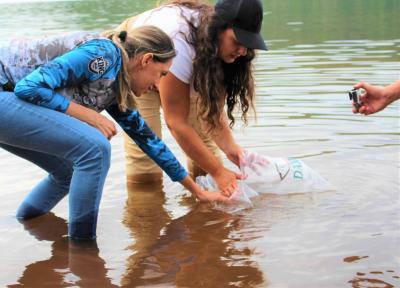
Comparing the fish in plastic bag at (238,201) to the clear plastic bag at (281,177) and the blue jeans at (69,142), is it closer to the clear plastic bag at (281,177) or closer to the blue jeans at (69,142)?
the clear plastic bag at (281,177)

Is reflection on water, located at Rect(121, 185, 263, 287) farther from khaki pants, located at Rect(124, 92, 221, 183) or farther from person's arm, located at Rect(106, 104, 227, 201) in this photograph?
khaki pants, located at Rect(124, 92, 221, 183)

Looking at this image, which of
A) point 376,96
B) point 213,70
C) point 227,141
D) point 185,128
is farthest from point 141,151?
point 376,96

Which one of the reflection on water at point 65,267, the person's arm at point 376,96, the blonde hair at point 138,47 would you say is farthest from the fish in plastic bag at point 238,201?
the blonde hair at point 138,47

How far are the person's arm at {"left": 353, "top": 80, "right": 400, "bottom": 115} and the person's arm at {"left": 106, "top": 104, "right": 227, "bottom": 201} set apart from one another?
1109 mm

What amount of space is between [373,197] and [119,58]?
1904mm

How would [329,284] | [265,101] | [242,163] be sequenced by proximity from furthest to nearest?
[265,101]
[242,163]
[329,284]

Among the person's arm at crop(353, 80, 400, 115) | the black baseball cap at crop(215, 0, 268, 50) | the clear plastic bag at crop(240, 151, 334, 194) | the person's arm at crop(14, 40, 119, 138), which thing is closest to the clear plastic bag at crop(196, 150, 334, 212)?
the clear plastic bag at crop(240, 151, 334, 194)

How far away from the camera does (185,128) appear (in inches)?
171

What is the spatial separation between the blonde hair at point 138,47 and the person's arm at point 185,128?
22.1 inches

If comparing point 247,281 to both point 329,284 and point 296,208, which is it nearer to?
Result: point 329,284

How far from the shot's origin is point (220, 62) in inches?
163

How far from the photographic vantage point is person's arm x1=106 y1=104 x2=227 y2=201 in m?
3.96

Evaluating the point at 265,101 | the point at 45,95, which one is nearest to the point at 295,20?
the point at 265,101

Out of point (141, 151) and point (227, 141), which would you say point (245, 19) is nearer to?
point (227, 141)
